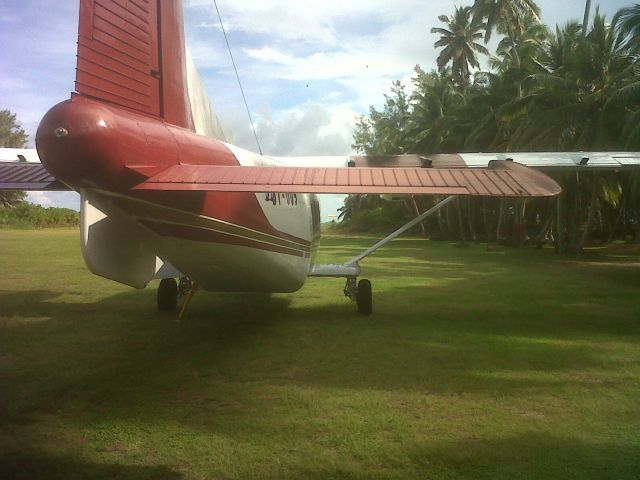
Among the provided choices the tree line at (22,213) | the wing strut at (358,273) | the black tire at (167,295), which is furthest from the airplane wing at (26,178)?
the tree line at (22,213)

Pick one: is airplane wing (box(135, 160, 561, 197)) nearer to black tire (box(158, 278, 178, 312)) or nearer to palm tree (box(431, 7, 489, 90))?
black tire (box(158, 278, 178, 312))

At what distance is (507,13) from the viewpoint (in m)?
37.3

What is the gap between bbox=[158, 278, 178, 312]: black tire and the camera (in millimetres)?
8367

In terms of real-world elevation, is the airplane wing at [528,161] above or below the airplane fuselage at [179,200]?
above

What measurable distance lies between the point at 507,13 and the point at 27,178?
126ft

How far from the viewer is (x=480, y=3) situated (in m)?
38.3

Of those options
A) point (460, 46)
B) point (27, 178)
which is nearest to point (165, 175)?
point (27, 178)

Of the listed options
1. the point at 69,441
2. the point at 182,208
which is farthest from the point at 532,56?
the point at 69,441

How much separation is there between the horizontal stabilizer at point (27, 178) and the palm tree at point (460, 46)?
46.7m

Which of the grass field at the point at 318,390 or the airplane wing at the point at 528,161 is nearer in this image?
the grass field at the point at 318,390

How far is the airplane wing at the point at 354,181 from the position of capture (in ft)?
12.7

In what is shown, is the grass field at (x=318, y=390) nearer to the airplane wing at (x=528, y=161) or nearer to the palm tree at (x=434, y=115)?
the airplane wing at (x=528, y=161)

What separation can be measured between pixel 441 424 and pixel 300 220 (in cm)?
414

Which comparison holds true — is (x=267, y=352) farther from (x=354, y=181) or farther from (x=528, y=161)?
(x=528, y=161)
